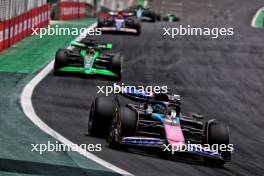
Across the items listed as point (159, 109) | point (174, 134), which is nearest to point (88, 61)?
point (159, 109)

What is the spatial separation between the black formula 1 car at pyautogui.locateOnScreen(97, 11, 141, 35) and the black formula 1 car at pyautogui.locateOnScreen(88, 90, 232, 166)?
65.8 ft

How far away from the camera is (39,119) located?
1509 cm

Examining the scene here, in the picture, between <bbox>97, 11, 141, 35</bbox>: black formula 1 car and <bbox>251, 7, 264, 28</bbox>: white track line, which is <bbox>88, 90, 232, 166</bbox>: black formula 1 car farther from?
<bbox>251, 7, 264, 28</bbox>: white track line

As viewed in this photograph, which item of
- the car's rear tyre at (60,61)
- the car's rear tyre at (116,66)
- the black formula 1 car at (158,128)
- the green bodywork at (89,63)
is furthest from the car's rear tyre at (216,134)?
the car's rear tyre at (116,66)

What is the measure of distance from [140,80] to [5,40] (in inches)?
235

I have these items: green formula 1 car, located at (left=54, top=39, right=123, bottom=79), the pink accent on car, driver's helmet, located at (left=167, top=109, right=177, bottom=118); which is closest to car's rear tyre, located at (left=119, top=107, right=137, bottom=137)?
the pink accent on car

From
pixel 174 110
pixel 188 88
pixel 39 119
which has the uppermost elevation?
pixel 174 110

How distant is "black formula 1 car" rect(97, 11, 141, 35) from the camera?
34.4m

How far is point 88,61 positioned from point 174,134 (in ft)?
33.5

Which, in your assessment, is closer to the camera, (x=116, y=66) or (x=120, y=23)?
(x=116, y=66)

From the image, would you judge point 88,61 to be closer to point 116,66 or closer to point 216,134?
point 116,66

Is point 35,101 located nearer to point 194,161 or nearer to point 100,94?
point 100,94

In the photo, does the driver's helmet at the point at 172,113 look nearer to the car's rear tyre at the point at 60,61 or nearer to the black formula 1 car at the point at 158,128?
the black formula 1 car at the point at 158,128

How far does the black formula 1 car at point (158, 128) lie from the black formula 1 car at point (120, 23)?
20064mm
